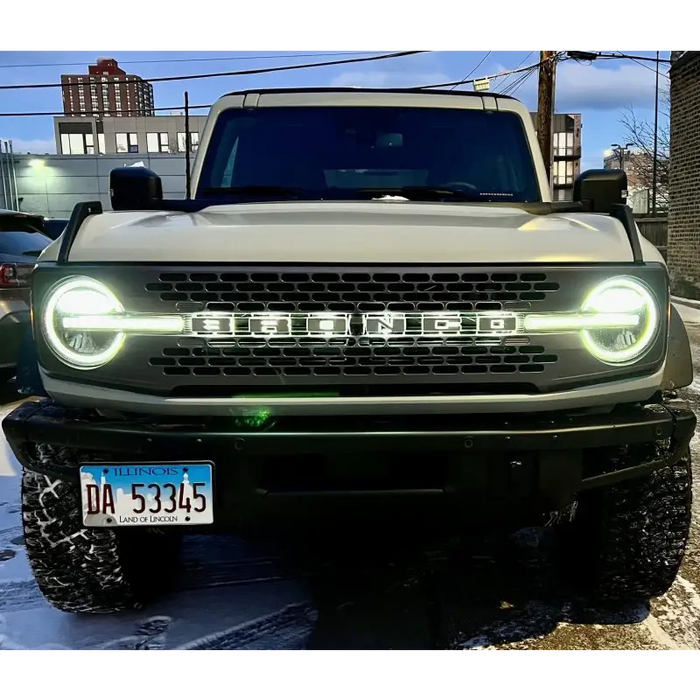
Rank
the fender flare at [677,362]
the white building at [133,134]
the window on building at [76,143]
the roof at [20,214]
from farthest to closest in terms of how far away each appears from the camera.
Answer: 1. the window on building at [76,143]
2. the white building at [133,134]
3. the roof at [20,214]
4. the fender flare at [677,362]

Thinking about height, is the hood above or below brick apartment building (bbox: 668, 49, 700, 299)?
below

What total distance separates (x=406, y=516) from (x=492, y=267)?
2.56 ft

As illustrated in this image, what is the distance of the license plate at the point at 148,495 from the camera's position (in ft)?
6.55

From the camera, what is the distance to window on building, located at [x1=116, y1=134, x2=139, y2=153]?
161 ft

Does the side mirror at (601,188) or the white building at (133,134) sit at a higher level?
the white building at (133,134)

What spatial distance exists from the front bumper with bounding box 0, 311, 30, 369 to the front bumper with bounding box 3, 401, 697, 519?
12.2ft

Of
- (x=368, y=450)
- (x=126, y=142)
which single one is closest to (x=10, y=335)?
(x=368, y=450)

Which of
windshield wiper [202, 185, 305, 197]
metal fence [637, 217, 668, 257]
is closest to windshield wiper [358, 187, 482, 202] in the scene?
windshield wiper [202, 185, 305, 197]

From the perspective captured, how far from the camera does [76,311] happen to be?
2039 mm

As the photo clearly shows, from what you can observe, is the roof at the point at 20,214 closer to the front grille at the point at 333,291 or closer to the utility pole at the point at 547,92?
the front grille at the point at 333,291

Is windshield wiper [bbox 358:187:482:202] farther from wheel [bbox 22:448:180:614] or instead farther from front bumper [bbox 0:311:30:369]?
front bumper [bbox 0:311:30:369]

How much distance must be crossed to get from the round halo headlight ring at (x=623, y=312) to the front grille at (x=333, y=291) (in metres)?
0.26

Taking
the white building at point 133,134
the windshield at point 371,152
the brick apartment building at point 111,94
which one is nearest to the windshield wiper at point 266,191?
the windshield at point 371,152
